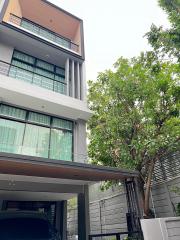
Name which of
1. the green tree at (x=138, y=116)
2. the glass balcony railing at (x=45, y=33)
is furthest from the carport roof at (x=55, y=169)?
the glass balcony railing at (x=45, y=33)

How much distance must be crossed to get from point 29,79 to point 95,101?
3.06 meters

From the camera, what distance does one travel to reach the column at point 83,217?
711 centimetres

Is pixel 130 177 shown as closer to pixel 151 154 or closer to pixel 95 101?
pixel 151 154

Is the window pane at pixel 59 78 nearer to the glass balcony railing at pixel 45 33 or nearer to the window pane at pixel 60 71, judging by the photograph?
the window pane at pixel 60 71

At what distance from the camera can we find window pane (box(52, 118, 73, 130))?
8.74 m

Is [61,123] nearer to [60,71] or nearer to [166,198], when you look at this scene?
[60,71]

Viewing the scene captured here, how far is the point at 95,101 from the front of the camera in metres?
9.16

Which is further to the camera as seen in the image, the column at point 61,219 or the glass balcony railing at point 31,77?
the glass balcony railing at point 31,77

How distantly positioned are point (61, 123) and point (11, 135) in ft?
7.18

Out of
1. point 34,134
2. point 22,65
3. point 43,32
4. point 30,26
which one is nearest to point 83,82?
point 22,65

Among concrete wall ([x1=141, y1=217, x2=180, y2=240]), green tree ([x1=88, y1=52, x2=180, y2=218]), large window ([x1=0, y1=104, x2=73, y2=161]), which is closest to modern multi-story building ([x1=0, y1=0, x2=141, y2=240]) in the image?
large window ([x1=0, y1=104, x2=73, y2=161])

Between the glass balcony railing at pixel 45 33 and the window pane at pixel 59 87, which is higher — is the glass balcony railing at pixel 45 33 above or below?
above

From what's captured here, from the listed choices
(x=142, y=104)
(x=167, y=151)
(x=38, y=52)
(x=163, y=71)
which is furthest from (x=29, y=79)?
(x=167, y=151)

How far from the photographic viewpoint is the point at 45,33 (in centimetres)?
1131
